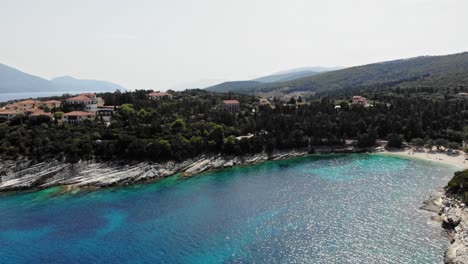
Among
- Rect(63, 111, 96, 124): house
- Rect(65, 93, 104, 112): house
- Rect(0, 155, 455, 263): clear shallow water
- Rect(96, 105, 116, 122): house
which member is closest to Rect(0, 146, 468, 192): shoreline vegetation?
Rect(0, 155, 455, 263): clear shallow water

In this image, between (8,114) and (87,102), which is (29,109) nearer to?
(8,114)

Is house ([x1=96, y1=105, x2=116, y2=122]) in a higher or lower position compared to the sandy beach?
higher

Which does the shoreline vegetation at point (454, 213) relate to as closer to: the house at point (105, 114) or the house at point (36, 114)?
the house at point (105, 114)

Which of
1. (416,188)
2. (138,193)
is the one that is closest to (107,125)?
(138,193)

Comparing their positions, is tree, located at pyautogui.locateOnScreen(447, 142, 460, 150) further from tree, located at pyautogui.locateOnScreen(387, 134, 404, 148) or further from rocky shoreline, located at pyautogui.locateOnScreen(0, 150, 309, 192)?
rocky shoreline, located at pyautogui.locateOnScreen(0, 150, 309, 192)

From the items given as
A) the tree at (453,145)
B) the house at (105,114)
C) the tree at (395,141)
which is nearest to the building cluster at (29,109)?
the house at (105,114)

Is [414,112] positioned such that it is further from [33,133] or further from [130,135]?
[33,133]
